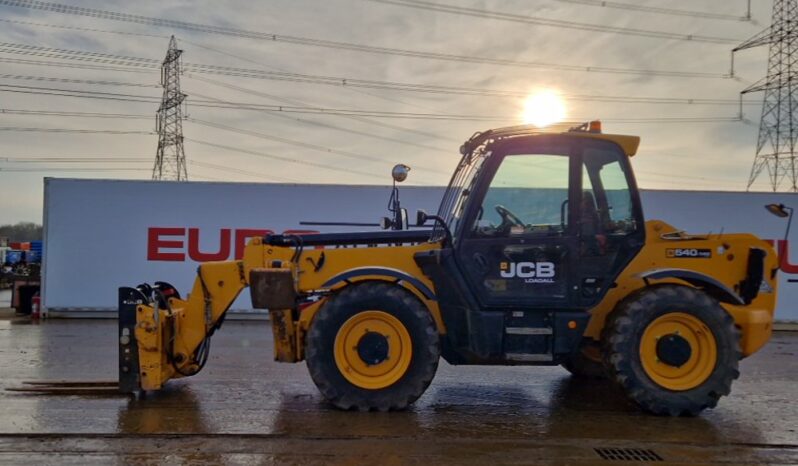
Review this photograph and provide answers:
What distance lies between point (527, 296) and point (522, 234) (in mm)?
524

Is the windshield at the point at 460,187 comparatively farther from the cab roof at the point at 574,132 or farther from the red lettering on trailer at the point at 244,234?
the red lettering on trailer at the point at 244,234

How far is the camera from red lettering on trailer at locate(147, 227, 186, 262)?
40.9 ft

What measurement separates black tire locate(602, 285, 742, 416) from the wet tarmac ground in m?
0.16

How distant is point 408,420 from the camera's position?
5098 millimetres

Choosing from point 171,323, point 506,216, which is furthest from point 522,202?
point 171,323

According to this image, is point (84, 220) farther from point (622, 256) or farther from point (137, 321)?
point (622, 256)

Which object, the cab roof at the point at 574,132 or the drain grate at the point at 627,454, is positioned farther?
the cab roof at the point at 574,132

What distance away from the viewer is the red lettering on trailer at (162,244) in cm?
1247

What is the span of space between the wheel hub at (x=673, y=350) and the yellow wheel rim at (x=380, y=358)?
210 centimetres

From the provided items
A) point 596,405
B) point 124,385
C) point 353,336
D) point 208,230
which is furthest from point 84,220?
point 596,405

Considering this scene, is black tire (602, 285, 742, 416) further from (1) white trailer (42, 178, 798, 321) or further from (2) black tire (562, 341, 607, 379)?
(1) white trailer (42, 178, 798, 321)

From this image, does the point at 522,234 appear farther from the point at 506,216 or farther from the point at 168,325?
the point at 168,325

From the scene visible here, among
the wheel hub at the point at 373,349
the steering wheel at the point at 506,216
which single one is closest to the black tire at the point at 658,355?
the steering wheel at the point at 506,216

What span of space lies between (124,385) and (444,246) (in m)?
3.04
